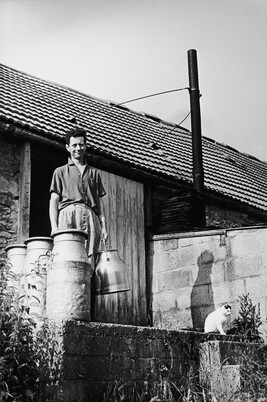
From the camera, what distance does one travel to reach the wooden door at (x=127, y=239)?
32.6 feet

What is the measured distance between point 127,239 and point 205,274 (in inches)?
53.4

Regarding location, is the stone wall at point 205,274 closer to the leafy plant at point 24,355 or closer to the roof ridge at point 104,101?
the leafy plant at point 24,355

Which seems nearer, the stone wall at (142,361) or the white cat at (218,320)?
the stone wall at (142,361)

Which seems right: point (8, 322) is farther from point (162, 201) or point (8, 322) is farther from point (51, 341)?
point (162, 201)

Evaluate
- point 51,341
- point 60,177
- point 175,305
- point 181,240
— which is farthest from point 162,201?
point 51,341

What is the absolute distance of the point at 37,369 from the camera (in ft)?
17.0

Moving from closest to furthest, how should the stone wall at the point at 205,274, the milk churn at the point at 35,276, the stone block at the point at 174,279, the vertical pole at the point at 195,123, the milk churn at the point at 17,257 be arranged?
the milk churn at the point at 35,276
the milk churn at the point at 17,257
the stone wall at the point at 205,274
the stone block at the point at 174,279
the vertical pole at the point at 195,123

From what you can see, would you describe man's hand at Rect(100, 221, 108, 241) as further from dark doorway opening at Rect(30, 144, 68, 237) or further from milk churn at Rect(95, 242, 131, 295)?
dark doorway opening at Rect(30, 144, 68, 237)

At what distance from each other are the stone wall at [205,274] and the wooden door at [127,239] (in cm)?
26

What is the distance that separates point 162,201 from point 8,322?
580 centimetres

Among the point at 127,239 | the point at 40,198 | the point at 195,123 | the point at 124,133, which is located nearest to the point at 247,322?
the point at 127,239

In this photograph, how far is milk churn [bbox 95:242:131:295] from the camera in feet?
20.8

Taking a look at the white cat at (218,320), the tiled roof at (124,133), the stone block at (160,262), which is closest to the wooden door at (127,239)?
the stone block at (160,262)

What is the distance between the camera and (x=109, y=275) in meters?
6.39
